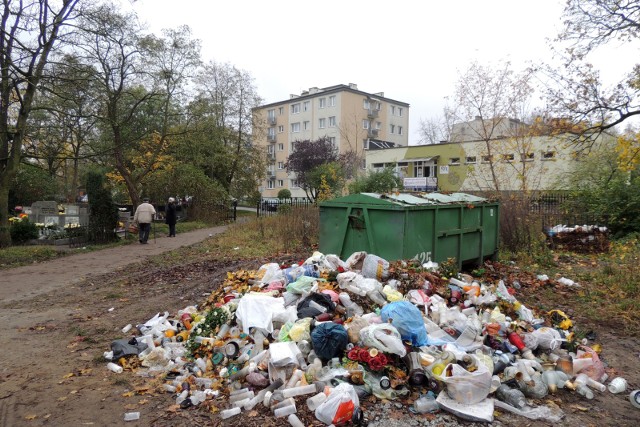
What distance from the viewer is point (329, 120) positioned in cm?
5188

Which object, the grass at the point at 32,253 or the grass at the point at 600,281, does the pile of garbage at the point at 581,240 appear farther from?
the grass at the point at 32,253

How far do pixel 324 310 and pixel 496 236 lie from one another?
5.52m

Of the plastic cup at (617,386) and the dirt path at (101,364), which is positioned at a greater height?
the plastic cup at (617,386)

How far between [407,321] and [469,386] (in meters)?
0.85

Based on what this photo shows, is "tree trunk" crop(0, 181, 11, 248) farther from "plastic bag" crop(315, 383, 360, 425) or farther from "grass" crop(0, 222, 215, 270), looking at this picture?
"plastic bag" crop(315, 383, 360, 425)

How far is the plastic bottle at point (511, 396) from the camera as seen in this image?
10.9 ft

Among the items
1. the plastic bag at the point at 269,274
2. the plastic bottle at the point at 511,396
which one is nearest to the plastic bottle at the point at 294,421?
the plastic bottle at the point at 511,396

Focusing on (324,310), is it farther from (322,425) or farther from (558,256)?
(558,256)

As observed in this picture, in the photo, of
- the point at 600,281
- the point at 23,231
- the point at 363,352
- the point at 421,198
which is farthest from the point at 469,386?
the point at 23,231

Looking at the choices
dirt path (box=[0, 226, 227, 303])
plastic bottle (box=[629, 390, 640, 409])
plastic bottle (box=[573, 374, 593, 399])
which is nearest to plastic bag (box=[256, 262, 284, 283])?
plastic bottle (box=[573, 374, 593, 399])

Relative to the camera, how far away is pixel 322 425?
9.89 ft

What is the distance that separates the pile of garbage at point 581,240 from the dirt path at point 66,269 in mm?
10983

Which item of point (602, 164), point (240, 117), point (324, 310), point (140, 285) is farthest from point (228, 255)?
point (240, 117)

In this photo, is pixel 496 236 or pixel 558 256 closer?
pixel 496 236
